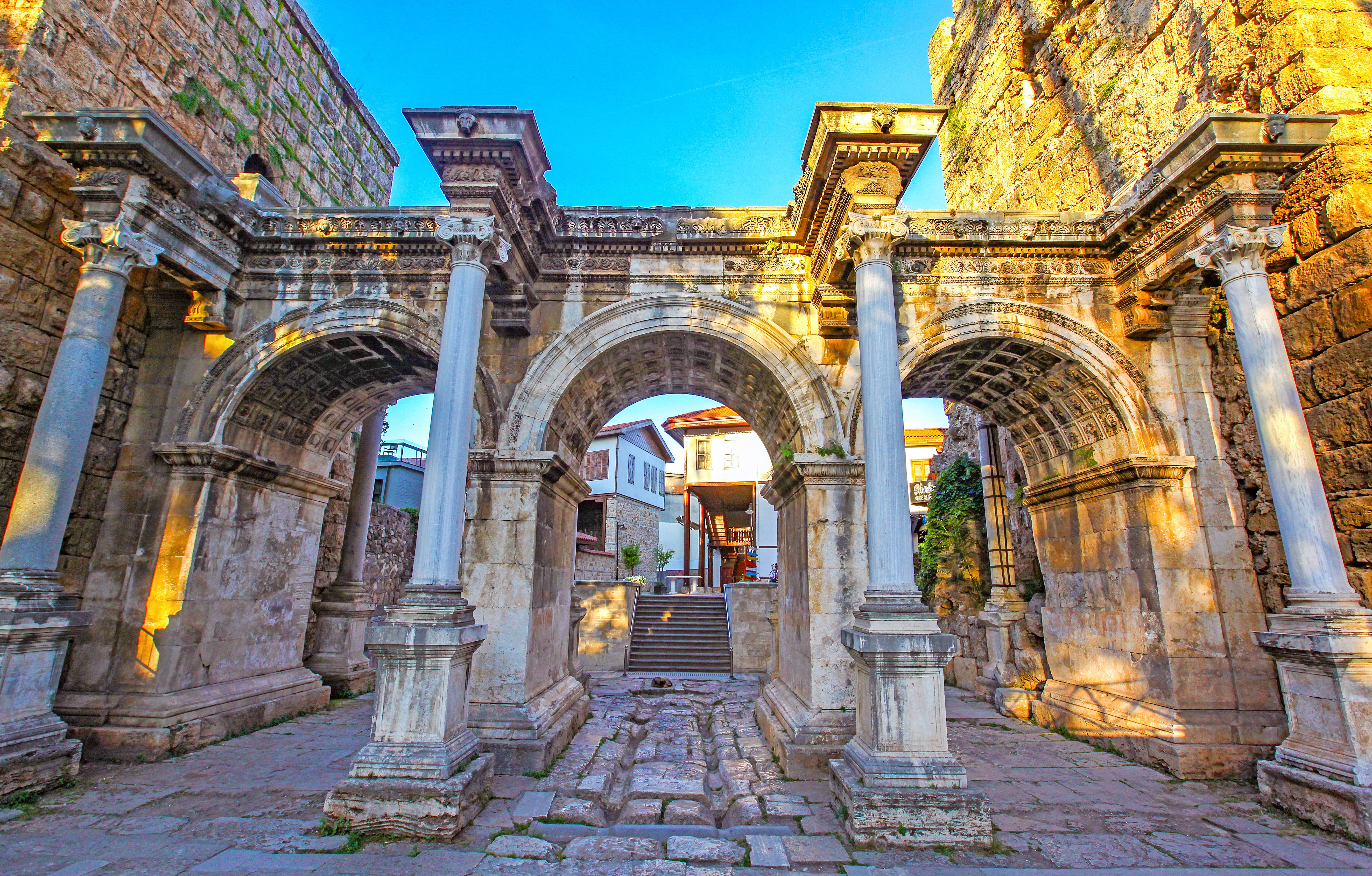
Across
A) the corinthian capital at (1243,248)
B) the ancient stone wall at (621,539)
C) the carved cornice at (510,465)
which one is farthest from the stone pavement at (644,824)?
the ancient stone wall at (621,539)

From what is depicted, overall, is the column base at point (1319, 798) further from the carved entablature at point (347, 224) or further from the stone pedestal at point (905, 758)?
the carved entablature at point (347, 224)

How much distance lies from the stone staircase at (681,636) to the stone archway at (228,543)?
773 cm

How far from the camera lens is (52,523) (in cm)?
578

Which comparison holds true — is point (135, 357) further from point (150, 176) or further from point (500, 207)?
point (500, 207)

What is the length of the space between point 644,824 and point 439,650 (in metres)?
2.22

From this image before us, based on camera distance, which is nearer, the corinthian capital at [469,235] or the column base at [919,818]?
the column base at [919,818]

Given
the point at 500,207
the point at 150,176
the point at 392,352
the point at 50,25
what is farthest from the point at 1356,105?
the point at 50,25

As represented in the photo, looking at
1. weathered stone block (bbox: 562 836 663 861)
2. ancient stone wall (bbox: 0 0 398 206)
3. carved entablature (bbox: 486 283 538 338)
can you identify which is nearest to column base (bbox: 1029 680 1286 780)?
weathered stone block (bbox: 562 836 663 861)

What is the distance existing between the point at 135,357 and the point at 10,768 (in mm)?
4627

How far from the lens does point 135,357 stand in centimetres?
757

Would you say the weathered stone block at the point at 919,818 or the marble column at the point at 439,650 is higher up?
the marble column at the point at 439,650

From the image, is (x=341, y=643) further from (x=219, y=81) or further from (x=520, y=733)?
(x=219, y=81)

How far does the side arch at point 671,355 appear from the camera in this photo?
24.0ft

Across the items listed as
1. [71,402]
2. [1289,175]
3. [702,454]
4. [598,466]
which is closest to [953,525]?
[1289,175]
